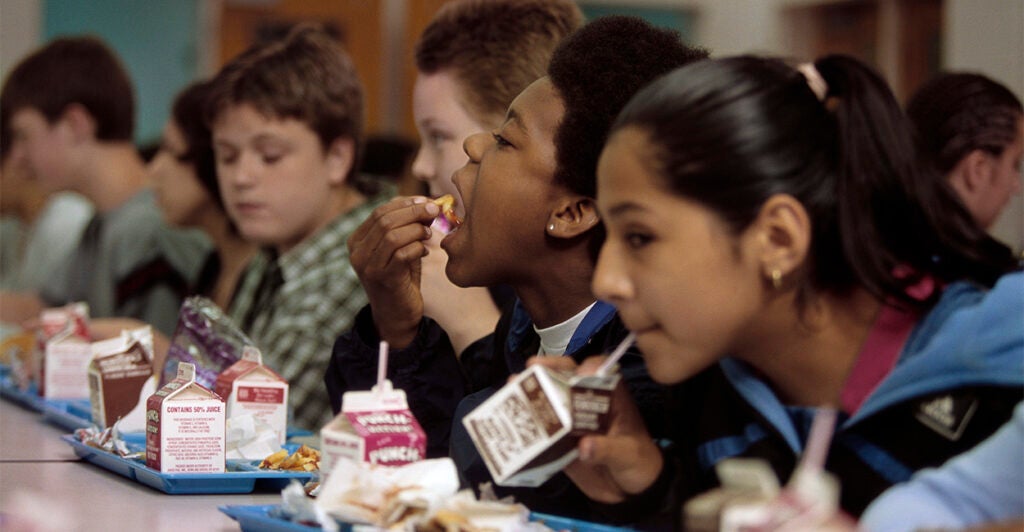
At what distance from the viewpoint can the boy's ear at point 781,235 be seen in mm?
1135

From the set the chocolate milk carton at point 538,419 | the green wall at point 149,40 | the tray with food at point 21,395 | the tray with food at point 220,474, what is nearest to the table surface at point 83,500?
the tray with food at point 220,474

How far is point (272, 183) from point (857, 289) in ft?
5.78

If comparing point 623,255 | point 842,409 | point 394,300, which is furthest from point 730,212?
point 394,300

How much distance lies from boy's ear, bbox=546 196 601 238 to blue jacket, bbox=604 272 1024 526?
11.9 inches

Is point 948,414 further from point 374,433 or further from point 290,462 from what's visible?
point 290,462

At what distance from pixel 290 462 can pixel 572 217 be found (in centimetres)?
48

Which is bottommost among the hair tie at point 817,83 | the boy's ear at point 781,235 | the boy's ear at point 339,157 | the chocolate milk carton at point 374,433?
the boy's ear at point 339,157

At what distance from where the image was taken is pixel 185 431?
5.00 feet

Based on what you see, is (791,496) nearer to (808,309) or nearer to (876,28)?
(808,309)

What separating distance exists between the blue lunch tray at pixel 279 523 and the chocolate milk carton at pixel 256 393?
1.43 ft

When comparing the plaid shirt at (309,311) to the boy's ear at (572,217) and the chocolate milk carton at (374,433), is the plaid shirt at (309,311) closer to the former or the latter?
the boy's ear at (572,217)

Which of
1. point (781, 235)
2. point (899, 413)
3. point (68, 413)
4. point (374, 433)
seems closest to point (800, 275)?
point (781, 235)

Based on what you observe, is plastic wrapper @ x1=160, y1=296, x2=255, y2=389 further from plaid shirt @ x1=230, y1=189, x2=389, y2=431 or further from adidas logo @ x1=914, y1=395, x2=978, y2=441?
adidas logo @ x1=914, y1=395, x2=978, y2=441

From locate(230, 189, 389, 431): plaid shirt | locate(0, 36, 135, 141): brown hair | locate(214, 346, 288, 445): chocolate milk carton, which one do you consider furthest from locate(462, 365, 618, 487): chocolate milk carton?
locate(0, 36, 135, 141): brown hair
